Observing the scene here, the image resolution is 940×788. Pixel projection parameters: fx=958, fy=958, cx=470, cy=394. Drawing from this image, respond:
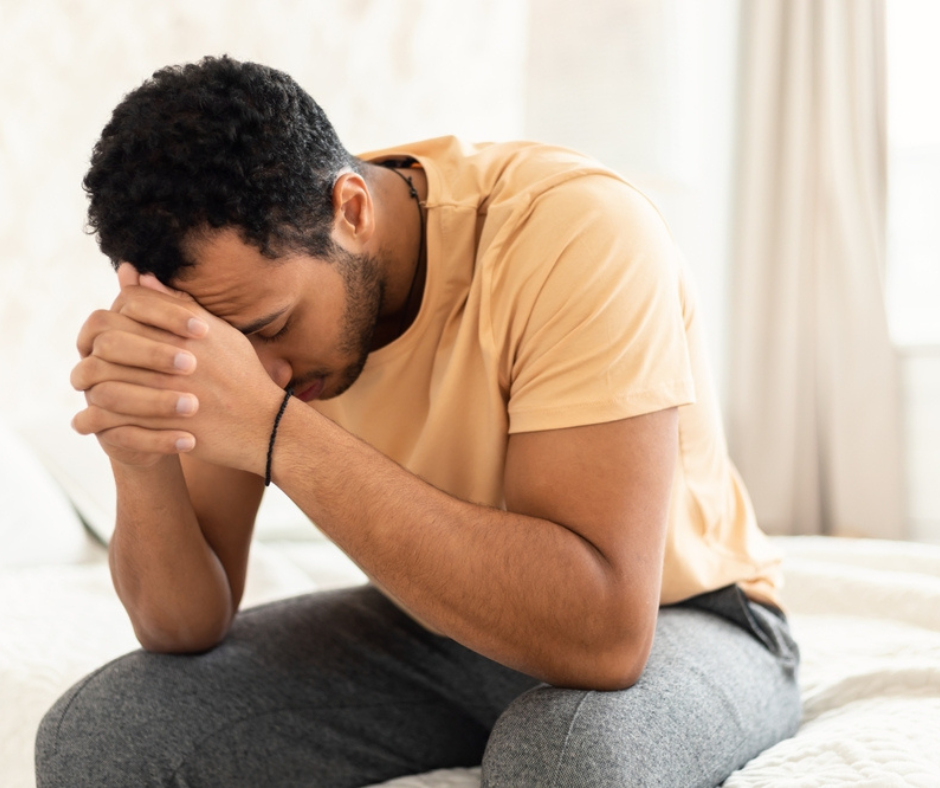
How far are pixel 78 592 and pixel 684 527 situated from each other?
90cm

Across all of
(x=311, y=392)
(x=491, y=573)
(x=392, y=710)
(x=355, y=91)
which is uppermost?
(x=355, y=91)

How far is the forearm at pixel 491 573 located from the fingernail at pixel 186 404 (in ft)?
0.31

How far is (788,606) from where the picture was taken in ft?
4.83

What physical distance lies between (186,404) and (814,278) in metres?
2.35

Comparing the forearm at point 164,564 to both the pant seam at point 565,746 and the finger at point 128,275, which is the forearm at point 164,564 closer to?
the finger at point 128,275

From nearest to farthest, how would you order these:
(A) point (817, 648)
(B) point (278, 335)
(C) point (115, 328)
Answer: (C) point (115, 328) < (B) point (278, 335) < (A) point (817, 648)

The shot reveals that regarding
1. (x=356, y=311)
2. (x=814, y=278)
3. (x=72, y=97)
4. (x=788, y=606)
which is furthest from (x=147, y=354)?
(x=814, y=278)

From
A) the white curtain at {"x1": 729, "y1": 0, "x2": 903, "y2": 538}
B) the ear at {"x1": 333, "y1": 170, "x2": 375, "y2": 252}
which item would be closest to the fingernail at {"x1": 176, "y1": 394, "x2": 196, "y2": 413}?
the ear at {"x1": 333, "y1": 170, "x2": 375, "y2": 252}

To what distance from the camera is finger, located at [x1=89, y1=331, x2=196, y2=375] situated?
84cm

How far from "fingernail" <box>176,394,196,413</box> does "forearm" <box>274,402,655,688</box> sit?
0.09 m

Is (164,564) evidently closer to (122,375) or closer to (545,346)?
(122,375)

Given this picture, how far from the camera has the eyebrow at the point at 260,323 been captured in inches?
37.0

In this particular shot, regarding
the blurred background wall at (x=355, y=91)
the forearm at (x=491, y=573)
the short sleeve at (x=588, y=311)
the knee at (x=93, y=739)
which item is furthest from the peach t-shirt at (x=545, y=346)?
the blurred background wall at (x=355, y=91)

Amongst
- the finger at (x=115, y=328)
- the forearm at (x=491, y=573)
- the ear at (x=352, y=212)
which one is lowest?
the forearm at (x=491, y=573)
